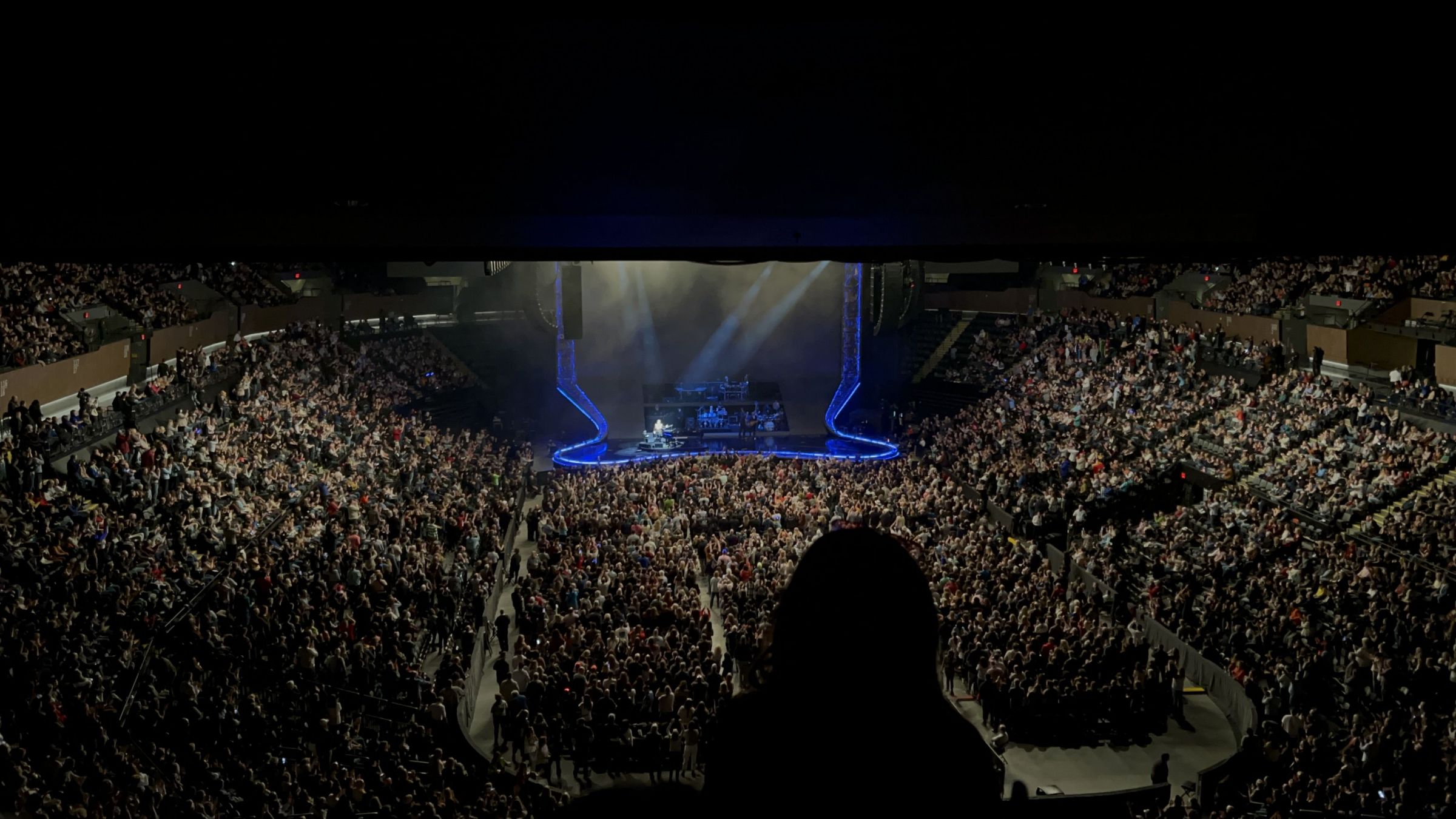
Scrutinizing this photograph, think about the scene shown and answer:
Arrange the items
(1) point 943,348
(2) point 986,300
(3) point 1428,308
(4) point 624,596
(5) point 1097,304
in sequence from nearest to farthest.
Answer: (4) point 624,596 < (3) point 1428,308 < (5) point 1097,304 < (1) point 943,348 < (2) point 986,300

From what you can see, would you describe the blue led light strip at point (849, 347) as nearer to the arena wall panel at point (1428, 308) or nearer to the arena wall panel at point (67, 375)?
the arena wall panel at point (1428, 308)

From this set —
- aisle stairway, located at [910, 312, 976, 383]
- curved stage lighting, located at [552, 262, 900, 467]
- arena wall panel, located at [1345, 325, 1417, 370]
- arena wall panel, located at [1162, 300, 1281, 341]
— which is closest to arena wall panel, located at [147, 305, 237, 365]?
curved stage lighting, located at [552, 262, 900, 467]

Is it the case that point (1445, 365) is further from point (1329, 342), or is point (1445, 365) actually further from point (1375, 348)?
point (1329, 342)

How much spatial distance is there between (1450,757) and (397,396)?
1143 inches

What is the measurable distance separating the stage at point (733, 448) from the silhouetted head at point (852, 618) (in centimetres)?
3509

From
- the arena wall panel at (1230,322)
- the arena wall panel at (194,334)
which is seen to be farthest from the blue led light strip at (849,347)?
the arena wall panel at (194,334)

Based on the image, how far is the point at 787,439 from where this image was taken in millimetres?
41344

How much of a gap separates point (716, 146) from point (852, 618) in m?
2.99

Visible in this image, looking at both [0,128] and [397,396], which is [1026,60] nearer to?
[0,128]

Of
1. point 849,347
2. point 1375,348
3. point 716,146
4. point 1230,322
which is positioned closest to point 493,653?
point 716,146

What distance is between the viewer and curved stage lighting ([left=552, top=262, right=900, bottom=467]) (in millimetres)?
37906

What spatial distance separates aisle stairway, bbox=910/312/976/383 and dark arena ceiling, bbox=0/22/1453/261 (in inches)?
1430

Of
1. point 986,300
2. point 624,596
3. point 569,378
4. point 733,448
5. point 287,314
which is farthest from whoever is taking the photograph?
point 569,378

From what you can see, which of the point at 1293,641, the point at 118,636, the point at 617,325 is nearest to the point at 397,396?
the point at 617,325
